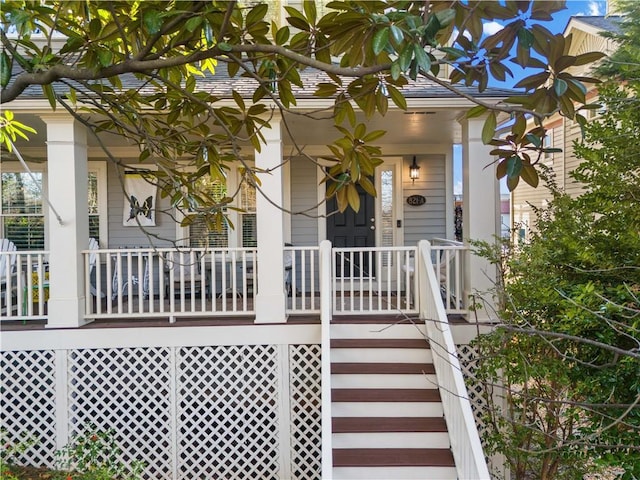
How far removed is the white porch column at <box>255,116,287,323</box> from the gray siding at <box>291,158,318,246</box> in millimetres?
2460

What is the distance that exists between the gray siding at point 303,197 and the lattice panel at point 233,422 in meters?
2.95

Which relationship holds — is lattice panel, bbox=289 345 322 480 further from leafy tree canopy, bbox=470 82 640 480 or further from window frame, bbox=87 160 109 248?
window frame, bbox=87 160 109 248

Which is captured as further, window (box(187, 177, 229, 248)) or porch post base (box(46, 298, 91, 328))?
window (box(187, 177, 229, 248))

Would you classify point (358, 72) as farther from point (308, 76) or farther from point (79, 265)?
point (308, 76)

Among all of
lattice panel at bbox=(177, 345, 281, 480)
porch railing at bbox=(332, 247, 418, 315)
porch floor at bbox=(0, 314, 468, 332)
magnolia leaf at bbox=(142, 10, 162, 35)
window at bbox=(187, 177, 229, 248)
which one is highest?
magnolia leaf at bbox=(142, 10, 162, 35)

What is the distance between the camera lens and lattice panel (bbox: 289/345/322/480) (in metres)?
4.45

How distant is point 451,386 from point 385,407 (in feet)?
2.27

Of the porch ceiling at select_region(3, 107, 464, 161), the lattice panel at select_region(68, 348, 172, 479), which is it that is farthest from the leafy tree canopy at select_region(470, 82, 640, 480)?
the lattice panel at select_region(68, 348, 172, 479)

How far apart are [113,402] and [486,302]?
417 centimetres

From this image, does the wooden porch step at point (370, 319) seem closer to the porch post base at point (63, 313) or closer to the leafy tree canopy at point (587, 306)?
the leafy tree canopy at point (587, 306)

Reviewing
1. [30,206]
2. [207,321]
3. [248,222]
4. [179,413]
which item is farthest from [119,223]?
[179,413]

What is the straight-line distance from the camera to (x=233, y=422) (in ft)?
14.8

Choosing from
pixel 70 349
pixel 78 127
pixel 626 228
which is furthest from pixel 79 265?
→ pixel 626 228

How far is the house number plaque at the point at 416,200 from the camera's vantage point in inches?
281
